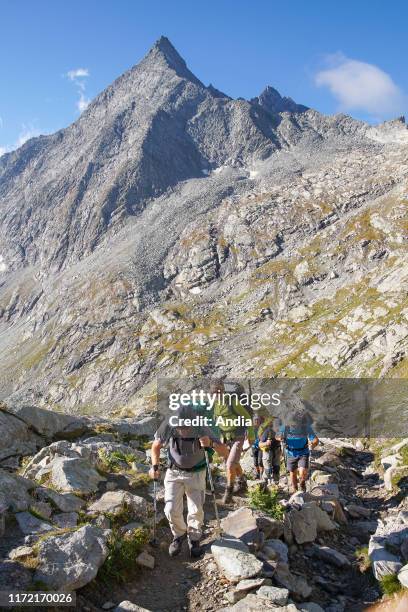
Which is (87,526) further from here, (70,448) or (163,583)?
(70,448)

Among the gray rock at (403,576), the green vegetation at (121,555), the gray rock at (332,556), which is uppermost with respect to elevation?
the green vegetation at (121,555)

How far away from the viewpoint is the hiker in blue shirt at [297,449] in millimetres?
16219

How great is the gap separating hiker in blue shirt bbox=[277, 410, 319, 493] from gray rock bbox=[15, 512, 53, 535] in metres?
9.21

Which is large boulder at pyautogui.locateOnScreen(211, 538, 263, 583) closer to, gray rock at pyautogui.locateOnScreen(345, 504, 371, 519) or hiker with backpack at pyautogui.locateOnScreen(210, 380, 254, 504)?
hiker with backpack at pyautogui.locateOnScreen(210, 380, 254, 504)

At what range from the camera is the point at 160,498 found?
12898mm

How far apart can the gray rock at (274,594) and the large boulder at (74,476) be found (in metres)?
5.75

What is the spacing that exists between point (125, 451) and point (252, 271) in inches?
4933

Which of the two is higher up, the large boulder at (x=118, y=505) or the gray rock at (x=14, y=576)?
the gray rock at (x=14, y=576)

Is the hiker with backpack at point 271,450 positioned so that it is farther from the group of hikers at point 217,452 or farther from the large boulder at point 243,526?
the large boulder at point 243,526

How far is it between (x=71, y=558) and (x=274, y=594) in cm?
383

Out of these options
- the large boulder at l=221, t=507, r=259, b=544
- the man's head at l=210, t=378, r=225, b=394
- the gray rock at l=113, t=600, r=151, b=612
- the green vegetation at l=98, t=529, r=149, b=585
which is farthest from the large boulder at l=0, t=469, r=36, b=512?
the man's head at l=210, t=378, r=225, b=394

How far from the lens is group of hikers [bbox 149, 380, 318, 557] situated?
33.7ft

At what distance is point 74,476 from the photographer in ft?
42.3

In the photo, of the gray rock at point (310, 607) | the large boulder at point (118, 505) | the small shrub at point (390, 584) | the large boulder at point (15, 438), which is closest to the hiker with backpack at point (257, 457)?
the large boulder at point (118, 505)
